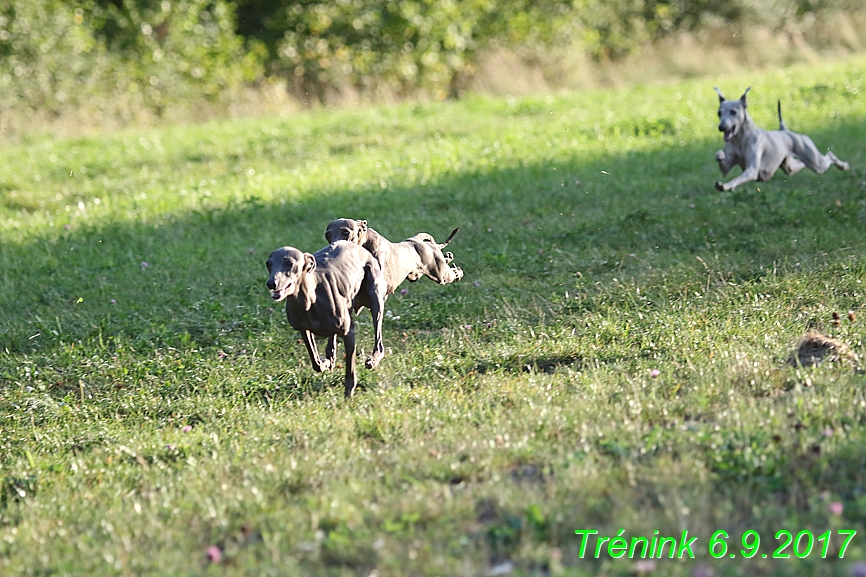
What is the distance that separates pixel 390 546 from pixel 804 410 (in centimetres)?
207

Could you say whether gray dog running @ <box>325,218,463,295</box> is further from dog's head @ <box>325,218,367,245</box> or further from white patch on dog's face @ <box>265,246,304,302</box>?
white patch on dog's face @ <box>265,246,304,302</box>

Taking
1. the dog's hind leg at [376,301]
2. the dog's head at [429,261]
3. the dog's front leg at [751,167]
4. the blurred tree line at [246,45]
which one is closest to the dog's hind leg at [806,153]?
the dog's front leg at [751,167]

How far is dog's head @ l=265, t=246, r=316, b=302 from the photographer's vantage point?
453 cm

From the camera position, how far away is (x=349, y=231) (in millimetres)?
5348

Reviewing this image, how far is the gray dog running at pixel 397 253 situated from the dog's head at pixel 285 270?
0.62 meters

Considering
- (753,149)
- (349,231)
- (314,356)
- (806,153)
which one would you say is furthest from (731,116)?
(314,356)

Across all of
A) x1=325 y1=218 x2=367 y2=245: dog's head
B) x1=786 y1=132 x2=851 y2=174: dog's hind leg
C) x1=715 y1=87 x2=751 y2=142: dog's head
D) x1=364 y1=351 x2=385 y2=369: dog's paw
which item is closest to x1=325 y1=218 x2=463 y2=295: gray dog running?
x1=325 y1=218 x2=367 y2=245: dog's head

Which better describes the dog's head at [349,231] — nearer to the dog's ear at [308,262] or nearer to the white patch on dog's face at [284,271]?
the dog's ear at [308,262]

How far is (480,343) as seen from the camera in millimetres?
6379

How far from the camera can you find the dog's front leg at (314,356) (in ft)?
17.1

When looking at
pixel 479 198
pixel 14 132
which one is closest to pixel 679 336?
pixel 479 198

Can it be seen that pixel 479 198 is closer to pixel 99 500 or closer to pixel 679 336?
pixel 679 336

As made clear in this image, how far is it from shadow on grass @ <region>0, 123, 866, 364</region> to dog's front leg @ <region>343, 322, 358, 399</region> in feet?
3.97

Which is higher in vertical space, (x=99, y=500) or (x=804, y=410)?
(x=804, y=410)
